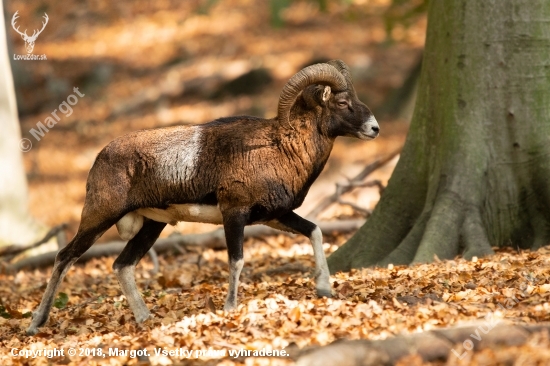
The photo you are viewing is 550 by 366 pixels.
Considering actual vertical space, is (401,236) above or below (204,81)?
below

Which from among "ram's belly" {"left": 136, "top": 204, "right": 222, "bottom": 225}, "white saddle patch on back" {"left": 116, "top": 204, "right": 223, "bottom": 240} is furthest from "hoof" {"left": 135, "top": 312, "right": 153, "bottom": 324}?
"ram's belly" {"left": 136, "top": 204, "right": 222, "bottom": 225}

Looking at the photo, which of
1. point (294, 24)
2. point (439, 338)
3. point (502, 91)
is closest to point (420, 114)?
point (502, 91)

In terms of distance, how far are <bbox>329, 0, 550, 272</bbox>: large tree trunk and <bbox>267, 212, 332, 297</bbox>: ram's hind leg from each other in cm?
156

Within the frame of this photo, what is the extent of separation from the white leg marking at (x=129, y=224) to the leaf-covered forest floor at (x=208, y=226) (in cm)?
84

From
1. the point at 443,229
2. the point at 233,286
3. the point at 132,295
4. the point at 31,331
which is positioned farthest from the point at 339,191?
the point at 31,331

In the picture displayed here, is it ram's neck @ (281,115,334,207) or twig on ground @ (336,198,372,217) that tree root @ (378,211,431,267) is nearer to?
ram's neck @ (281,115,334,207)

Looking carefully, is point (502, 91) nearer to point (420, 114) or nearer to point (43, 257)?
point (420, 114)

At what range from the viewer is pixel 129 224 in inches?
300

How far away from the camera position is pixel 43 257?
460 inches

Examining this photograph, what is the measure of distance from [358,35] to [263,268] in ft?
57.8

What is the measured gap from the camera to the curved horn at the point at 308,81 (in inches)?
276

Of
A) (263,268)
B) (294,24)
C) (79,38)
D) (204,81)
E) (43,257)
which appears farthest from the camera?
(79,38)

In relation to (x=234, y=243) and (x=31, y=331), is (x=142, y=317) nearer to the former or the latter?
(x=31, y=331)

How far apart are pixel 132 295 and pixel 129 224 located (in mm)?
710
